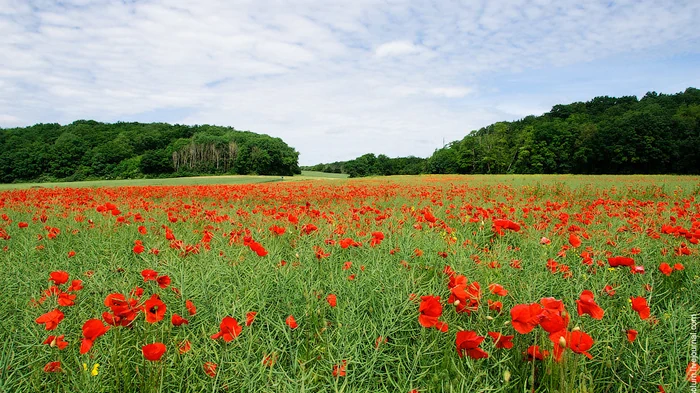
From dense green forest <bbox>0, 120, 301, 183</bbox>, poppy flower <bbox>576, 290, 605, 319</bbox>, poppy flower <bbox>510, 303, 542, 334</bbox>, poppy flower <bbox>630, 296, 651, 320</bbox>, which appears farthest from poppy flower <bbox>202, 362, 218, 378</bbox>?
dense green forest <bbox>0, 120, 301, 183</bbox>

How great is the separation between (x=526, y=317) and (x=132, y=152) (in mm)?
80388

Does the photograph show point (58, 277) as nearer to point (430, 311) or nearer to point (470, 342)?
point (430, 311)

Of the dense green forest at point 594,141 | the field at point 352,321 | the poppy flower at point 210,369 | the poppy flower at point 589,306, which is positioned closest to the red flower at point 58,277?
the field at point 352,321

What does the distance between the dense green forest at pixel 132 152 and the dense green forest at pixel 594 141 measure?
138ft

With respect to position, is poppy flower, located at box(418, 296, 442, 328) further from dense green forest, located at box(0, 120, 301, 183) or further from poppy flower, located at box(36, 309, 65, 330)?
dense green forest, located at box(0, 120, 301, 183)

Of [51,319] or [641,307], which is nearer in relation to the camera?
[51,319]

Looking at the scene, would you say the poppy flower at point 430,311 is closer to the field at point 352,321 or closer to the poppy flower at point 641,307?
the field at point 352,321

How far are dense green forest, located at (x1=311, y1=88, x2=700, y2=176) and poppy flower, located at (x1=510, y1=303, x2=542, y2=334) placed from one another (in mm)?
65920

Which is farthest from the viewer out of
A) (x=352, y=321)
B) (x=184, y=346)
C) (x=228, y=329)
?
(x=352, y=321)

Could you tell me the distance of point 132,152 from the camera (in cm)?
6900

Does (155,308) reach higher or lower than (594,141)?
lower

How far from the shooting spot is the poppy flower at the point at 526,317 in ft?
3.38

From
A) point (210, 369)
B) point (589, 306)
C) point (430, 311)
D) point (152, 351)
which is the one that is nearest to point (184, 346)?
point (210, 369)

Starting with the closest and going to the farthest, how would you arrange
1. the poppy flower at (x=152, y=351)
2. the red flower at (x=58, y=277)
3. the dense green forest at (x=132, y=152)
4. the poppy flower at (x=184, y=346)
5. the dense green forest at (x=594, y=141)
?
the poppy flower at (x=152, y=351), the poppy flower at (x=184, y=346), the red flower at (x=58, y=277), the dense green forest at (x=594, y=141), the dense green forest at (x=132, y=152)
